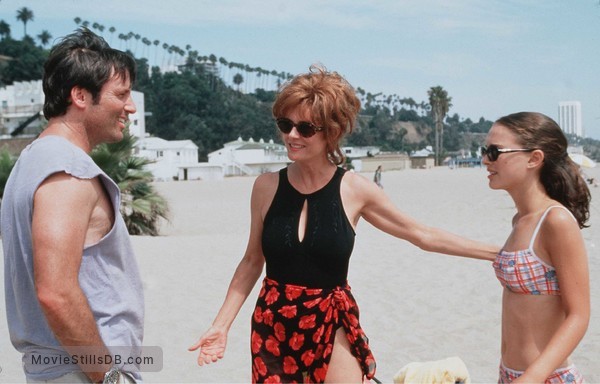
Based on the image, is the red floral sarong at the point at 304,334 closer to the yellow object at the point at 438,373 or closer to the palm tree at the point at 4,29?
the yellow object at the point at 438,373

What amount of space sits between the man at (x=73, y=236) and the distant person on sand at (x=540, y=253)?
1.47 metres

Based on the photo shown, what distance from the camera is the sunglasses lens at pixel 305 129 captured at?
2957mm

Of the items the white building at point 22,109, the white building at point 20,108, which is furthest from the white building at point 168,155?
the white building at point 20,108

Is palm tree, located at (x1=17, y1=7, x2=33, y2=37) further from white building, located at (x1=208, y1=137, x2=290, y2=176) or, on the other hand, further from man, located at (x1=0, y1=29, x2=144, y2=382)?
man, located at (x1=0, y1=29, x2=144, y2=382)

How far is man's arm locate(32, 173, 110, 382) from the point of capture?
216 cm

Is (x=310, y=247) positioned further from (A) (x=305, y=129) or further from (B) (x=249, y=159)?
(B) (x=249, y=159)

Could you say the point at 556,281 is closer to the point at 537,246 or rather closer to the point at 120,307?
the point at 537,246

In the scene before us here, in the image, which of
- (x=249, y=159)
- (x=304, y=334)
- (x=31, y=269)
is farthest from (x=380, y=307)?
(x=249, y=159)

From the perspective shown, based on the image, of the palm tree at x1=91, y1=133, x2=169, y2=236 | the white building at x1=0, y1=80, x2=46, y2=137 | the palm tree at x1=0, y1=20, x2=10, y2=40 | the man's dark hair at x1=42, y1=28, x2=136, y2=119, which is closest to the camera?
the man's dark hair at x1=42, y1=28, x2=136, y2=119

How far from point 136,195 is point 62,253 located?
14.0 meters

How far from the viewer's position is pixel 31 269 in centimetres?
228

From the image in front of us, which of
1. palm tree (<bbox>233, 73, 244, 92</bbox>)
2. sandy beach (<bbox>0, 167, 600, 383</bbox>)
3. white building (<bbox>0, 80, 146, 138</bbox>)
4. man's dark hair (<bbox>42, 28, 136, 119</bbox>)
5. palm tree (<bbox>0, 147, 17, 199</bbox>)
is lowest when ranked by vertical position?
sandy beach (<bbox>0, 167, 600, 383</bbox>)

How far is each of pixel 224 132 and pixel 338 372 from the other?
123 metres

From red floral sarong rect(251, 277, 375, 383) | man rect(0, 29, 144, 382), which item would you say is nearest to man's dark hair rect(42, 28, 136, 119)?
man rect(0, 29, 144, 382)
